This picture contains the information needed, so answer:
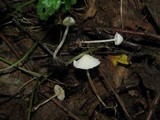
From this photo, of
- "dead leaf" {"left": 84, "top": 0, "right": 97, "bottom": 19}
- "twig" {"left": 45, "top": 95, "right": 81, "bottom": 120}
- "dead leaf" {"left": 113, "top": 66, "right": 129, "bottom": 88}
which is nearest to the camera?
"twig" {"left": 45, "top": 95, "right": 81, "bottom": 120}

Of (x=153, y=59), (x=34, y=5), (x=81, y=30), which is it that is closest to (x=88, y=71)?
(x=81, y=30)

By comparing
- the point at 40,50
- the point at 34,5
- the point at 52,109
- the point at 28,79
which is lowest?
the point at 52,109

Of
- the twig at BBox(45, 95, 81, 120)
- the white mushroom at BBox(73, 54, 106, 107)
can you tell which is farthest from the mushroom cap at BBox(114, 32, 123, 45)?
the twig at BBox(45, 95, 81, 120)

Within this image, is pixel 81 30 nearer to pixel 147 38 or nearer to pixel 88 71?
pixel 88 71

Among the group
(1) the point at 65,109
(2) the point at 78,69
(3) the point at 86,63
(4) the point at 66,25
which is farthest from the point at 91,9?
(1) the point at 65,109

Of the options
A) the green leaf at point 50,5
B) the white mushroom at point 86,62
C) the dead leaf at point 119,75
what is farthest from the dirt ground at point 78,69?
the green leaf at point 50,5

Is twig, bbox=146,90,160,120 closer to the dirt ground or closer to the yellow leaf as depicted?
the dirt ground

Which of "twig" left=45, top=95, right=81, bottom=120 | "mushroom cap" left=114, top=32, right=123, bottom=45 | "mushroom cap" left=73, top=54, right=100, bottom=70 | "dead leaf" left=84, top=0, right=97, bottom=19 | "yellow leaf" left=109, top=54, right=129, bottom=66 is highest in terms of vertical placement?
"dead leaf" left=84, top=0, right=97, bottom=19

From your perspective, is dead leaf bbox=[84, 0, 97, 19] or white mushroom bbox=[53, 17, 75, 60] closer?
white mushroom bbox=[53, 17, 75, 60]

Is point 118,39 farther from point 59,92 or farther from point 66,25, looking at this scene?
point 59,92
